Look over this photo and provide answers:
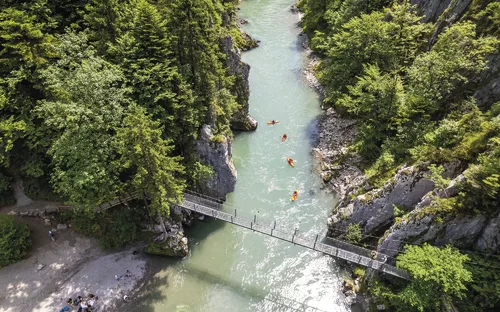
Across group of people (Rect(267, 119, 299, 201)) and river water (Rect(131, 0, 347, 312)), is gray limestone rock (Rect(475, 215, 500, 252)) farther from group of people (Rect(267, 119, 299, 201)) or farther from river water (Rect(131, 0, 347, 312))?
group of people (Rect(267, 119, 299, 201))

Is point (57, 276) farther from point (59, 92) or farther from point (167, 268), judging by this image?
point (59, 92)

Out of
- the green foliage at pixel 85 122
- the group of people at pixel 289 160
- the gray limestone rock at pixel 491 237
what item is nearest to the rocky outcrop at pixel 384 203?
the gray limestone rock at pixel 491 237

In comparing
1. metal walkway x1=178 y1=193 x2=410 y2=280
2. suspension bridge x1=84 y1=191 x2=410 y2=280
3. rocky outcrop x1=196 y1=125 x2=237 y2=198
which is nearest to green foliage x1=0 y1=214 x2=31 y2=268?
suspension bridge x1=84 y1=191 x2=410 y2=280

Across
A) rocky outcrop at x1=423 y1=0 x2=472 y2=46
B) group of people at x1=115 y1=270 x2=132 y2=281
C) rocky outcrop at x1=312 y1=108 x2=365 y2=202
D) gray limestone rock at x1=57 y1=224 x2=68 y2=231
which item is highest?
rocky outcrop at x1=423 y1=0 x2=472 y2=46

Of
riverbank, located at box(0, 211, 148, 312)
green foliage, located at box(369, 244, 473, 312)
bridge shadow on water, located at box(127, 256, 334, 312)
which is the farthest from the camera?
bridge shadow on water, located at box(127, 256, 334, 312)

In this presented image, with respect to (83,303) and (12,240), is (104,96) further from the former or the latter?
(83,303)

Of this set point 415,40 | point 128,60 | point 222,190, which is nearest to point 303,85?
point 415,40

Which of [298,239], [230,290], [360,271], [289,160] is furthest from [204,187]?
[360,271]
